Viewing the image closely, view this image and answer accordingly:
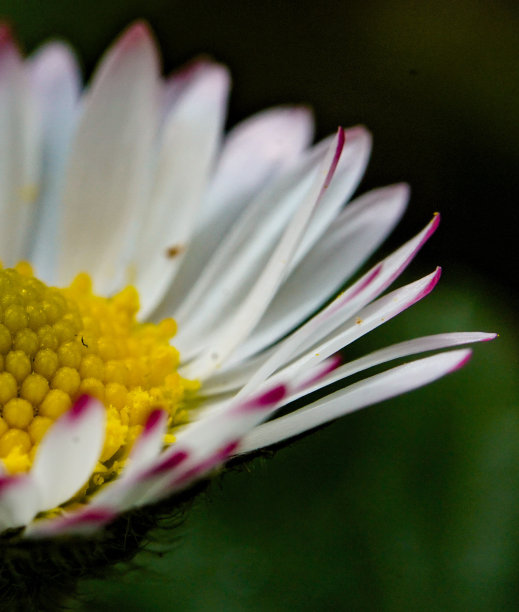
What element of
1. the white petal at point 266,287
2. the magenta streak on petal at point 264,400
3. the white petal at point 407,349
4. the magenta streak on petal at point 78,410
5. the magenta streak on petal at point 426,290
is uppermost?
the white petal at point 266,287

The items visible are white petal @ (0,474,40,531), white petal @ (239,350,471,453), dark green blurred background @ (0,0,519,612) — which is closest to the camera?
white petal @ (0,474,40,531)

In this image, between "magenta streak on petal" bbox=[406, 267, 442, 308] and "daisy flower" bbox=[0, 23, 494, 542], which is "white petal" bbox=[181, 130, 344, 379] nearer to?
"daisy flower" bbox=[0, 23, 494, 542]

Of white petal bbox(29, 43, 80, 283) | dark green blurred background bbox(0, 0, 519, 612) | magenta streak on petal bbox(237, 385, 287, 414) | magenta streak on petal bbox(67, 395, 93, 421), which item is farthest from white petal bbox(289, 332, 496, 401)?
white petal bbox(29, 43, 80, 283)

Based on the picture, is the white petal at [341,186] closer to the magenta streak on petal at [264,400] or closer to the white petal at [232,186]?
the white petal at [232,186]

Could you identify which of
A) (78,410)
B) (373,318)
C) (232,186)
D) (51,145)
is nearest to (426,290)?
(373,318)

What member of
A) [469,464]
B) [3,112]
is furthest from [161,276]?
[469,464]

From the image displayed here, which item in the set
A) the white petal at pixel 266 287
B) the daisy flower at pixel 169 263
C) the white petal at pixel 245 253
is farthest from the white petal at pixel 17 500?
the white petal at pixel 245 253

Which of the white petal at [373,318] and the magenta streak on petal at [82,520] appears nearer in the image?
the magenta streak on petal at [82,520]
